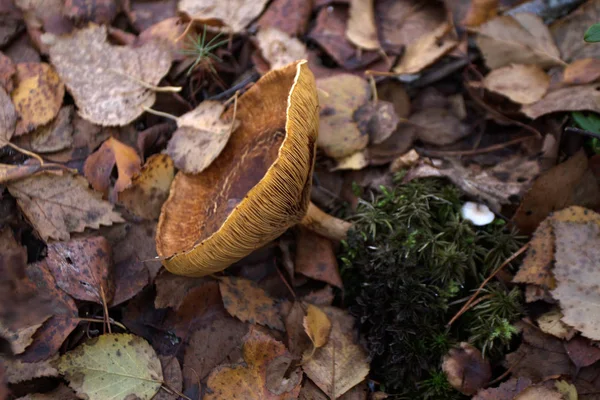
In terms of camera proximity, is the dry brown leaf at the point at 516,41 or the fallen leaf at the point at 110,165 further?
the dry brown leaf at the point at 516,41

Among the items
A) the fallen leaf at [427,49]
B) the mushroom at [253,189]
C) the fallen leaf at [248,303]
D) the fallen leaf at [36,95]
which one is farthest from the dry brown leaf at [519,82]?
the fallen leaf at [36,95]

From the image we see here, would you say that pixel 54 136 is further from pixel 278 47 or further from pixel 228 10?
pixel 278 47

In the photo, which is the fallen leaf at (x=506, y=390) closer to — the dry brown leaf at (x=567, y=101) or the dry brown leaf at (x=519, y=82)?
the dry brown leaf at (x=567, y=101)

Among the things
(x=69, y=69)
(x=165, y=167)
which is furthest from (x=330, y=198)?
(x=69, y=69)

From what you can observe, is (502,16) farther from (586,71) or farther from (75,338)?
(75,338)

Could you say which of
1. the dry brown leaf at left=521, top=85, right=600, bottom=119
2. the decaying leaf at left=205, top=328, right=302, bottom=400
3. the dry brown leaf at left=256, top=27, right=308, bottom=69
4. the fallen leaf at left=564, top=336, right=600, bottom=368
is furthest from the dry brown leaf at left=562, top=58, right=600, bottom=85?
the decaying leaf at left=205, top=328, right=302, bottom=400

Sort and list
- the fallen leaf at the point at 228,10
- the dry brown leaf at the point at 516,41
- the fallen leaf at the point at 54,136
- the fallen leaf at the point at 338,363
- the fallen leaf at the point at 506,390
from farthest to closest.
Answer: the fallen leaf at the point at 228,10, the dry brown leaf at the point at 516,41, the fallen leaf at the point at 54,136, the fallen leaf at the point at 338,363, the fallen leaf at the point at 506,390

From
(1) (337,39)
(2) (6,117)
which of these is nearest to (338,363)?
(1) (337,39)

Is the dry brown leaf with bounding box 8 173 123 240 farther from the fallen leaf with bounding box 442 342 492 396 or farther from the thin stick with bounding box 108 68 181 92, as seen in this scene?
the fallen leaf with bounding box 442 342 492 396
